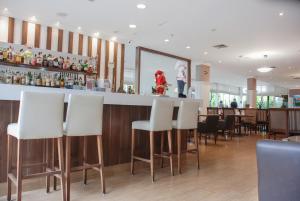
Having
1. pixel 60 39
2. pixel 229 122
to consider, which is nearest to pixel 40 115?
pixel 60 39

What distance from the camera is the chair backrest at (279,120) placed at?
603 centimetres

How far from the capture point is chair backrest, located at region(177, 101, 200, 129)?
3936 mm

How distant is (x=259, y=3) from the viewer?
16.0 ft

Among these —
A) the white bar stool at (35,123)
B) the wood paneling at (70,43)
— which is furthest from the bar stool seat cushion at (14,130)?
the wood paneling at (70,43)

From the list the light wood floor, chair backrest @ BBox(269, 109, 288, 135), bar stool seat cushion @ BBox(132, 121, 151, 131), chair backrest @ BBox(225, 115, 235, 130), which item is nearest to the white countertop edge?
bar stool seat cushion @ BBox(132, 121, 151, 131)

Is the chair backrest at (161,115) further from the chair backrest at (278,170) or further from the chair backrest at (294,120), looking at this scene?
the chair backrest at (294,120)

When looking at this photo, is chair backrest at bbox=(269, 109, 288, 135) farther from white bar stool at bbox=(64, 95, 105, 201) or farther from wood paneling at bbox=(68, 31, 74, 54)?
wood paneling at bbox=(68, 31, 74, 54)

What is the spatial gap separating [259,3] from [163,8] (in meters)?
1.87

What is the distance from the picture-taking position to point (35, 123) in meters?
2.38

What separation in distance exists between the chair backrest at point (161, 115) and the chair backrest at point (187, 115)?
0.84 ft

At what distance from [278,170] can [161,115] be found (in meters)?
2.23

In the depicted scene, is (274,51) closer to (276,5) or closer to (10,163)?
(276,5)

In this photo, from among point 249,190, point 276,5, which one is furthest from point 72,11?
point 249,190

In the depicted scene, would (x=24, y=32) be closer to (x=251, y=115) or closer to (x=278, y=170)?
(x=278, y=170)
